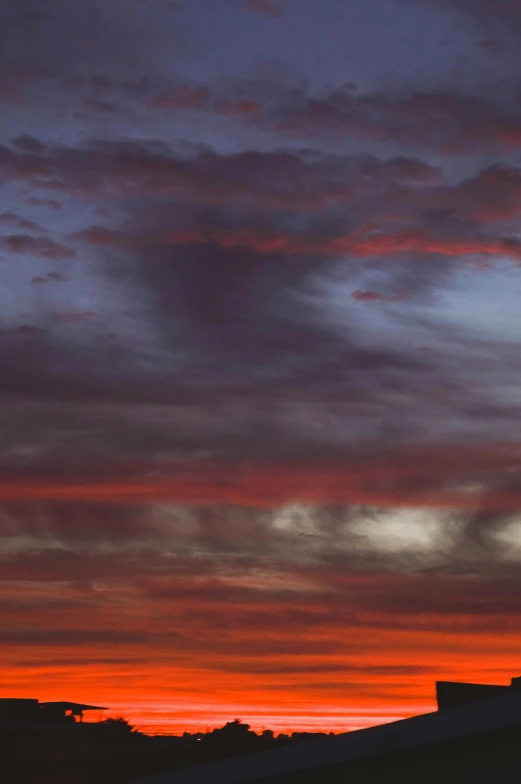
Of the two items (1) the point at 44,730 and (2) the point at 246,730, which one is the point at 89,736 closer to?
(1) the point at 44,730

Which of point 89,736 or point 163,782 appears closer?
point 163,782

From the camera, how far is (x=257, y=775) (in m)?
16.6

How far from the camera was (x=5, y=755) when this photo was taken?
205ft

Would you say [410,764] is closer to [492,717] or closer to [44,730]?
[492,717]

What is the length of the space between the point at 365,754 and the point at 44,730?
2146 inches

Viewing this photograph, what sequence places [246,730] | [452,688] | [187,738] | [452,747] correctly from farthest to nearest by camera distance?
[246,730], [187,738], [452,688], [452,747]

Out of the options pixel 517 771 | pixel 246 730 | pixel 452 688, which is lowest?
pixel 517 771

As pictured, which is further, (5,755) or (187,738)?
(187,738)

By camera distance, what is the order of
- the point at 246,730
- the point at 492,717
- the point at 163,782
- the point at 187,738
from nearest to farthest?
1. the point at 492,717
2. the point at 163,782
3. the point at 187,738
4. the point at 246,730

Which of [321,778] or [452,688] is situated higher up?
[452,688]

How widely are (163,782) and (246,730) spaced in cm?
6487

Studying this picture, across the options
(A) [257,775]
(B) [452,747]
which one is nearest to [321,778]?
(A) [257,775]

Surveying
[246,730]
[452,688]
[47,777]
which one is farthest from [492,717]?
[246,730]

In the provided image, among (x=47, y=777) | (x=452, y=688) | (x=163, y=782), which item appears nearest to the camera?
(x=163, y=782)
